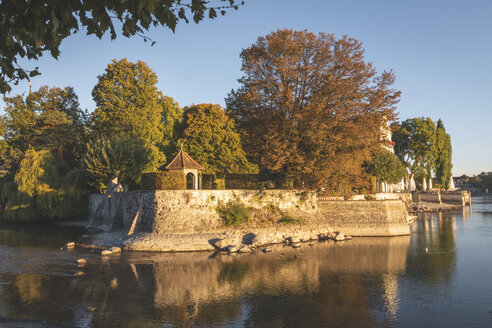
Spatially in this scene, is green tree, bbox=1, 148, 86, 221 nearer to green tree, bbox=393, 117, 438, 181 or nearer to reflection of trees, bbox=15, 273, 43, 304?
reflection of trees, bbox=15, 273, 43, 304

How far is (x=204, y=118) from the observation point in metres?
43.3

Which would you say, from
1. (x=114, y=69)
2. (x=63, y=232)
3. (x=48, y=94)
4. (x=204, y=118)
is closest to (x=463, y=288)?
(x=204, y=118)

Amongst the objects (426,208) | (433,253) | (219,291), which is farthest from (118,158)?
(426,208)

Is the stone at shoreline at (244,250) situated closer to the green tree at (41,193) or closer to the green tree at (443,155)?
the green tree at (41,193)

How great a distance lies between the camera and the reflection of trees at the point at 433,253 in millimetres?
20625

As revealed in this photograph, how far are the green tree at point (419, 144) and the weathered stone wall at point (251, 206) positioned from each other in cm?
4247

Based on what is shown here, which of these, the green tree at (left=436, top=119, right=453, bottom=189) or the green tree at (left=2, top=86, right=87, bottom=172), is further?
the green tree at (left=436, top=119, right=453, bottom=189)

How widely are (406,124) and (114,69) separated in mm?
61214

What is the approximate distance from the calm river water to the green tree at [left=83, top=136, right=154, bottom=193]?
425 inches

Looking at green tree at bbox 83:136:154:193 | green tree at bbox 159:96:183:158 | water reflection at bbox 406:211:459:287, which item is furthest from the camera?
green tree at bbox 159:96:183:158

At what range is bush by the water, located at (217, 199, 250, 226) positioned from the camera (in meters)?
30.2

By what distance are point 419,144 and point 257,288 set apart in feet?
216

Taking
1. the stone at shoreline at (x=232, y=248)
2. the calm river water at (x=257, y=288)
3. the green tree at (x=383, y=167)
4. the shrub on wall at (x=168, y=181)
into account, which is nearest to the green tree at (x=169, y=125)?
the shrub on wall at (x=168, y=181)

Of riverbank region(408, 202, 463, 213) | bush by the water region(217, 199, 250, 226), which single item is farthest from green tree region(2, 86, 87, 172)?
riverbank region(408, 202, 463, 213)
